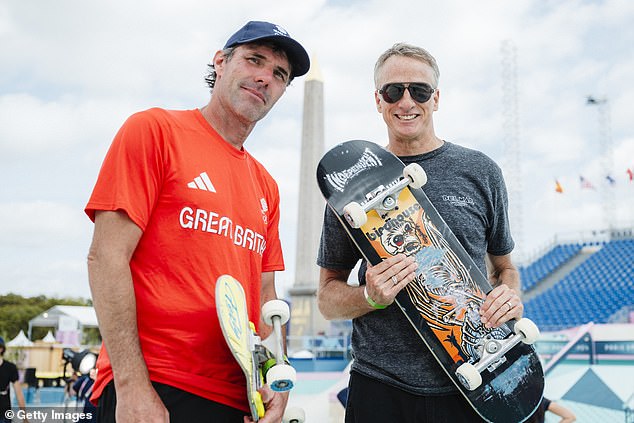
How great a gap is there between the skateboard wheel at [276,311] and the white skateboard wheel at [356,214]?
34 cm

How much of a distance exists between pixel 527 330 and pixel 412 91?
922 millimetres

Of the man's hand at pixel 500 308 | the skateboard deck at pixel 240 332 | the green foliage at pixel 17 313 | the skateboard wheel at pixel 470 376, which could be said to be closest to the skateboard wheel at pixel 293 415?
the skateboard deck at pixel 240 332

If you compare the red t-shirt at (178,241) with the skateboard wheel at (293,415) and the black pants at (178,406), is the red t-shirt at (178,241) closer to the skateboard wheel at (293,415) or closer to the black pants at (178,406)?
the black pants at (178,406)

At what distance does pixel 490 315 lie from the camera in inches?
68.8

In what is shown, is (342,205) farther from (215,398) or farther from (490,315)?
(215,398)

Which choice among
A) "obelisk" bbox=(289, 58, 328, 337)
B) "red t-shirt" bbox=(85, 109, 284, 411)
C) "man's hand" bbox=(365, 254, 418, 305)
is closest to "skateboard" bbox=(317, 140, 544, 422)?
"man's hand" bbox=(365, 254, 418, 305)

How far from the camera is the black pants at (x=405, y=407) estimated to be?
5.67ft

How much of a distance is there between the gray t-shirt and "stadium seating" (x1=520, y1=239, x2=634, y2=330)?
1312 centimetres

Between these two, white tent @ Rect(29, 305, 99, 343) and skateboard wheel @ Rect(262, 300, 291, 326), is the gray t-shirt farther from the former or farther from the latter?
white tent @ Rect(29, 305, 99, 343)

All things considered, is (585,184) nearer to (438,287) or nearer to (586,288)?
(586,288)

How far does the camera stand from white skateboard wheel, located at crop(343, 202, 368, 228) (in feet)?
5.69

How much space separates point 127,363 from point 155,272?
25 cm

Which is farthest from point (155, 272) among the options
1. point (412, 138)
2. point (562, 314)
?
point (562, 314)

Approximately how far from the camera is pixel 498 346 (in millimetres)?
1809
